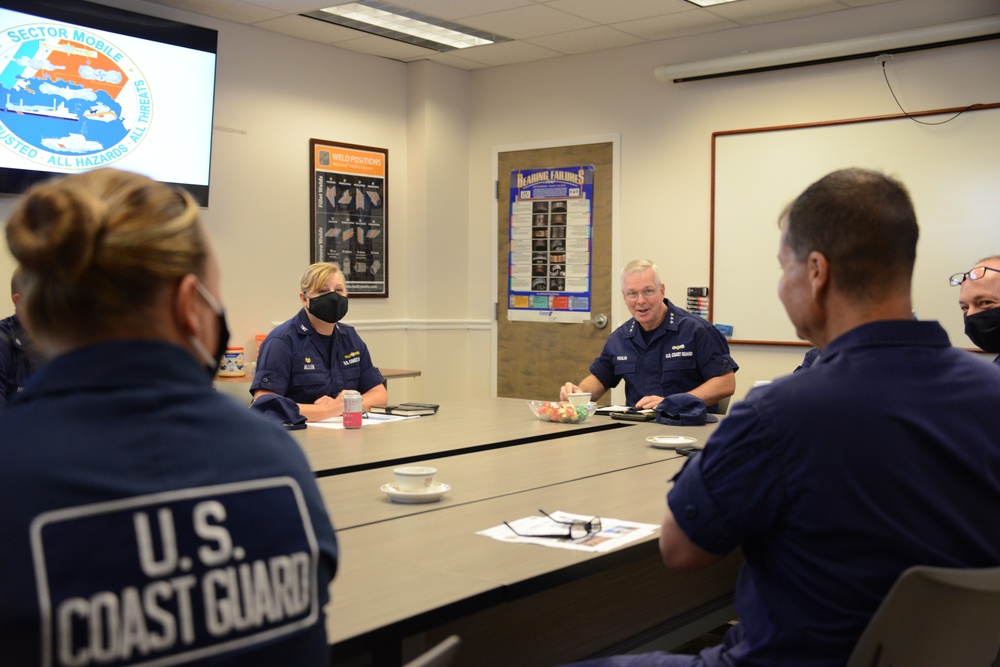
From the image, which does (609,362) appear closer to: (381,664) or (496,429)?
(496,429)

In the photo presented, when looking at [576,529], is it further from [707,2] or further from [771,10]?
[771,10]

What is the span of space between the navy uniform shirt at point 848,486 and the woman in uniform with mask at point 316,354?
2914mm

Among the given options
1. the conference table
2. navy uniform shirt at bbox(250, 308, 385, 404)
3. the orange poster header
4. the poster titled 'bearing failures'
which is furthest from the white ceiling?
the conference table

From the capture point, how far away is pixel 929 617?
1471 millimetres

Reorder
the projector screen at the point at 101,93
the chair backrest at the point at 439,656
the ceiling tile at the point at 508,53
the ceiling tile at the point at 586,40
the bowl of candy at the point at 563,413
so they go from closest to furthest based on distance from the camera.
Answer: the chair backrest at the point at 439,656 → the bowl of candy at the point at 563,413 → the projector screen at the point at 101,93 → the ceiling tile at the point at 586,40 → the ceiling tile at the point at 508,53

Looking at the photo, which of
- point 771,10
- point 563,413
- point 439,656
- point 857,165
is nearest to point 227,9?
point 771,10

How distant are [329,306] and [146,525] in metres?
3.45

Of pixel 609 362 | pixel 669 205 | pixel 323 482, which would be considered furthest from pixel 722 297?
pixel 323 482

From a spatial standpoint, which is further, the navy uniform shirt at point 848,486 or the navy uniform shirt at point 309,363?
the navy uniform shirt at point 309,363

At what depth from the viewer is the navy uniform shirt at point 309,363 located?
14.3 feet

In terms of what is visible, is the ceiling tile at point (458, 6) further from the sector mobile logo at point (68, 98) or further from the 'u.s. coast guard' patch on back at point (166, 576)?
the 'u.s. coast guard' patch on back at point (166, 576)

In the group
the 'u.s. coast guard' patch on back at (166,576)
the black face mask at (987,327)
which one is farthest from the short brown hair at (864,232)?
the black face mask at (987,327)

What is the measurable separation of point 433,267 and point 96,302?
5843 mm

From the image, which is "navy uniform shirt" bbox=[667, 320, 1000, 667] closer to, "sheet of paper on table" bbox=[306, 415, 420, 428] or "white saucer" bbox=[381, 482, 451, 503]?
"white saucer" bbox=[381, 482, 451, 503]
